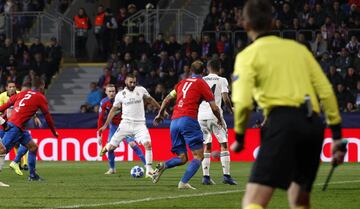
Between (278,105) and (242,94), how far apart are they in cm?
37

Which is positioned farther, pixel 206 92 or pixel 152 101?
pixel 152 101

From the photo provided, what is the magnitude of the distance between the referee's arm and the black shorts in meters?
0.11

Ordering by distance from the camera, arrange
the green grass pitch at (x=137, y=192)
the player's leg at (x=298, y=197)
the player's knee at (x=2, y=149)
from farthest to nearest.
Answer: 1. the player's knee at (x=2, y=149)
2. the green grass pitch at (x=137, y=192)
3. the player's leg at (x=298, y=197)

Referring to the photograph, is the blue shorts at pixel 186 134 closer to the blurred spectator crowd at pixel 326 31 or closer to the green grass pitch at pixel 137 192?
the green grass pitch at pixel 137 192

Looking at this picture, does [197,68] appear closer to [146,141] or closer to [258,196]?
[146,141]

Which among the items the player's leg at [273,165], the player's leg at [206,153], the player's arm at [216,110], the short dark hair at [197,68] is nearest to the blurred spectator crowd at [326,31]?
the player's leg at [206,153]

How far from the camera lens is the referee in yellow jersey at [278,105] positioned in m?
8.07

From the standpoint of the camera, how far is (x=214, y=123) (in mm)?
19016

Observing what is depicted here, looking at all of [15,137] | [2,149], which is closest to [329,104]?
[2,149]

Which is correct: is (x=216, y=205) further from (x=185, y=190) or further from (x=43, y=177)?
(x=43, y=177)

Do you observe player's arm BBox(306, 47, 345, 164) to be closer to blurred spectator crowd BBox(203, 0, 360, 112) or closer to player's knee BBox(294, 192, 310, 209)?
player's knee BBox(294, 192, 310, 209)

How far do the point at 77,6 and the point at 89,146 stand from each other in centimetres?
1124

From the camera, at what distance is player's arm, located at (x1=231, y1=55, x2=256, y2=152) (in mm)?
8047

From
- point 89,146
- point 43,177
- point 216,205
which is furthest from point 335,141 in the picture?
point 89,146
